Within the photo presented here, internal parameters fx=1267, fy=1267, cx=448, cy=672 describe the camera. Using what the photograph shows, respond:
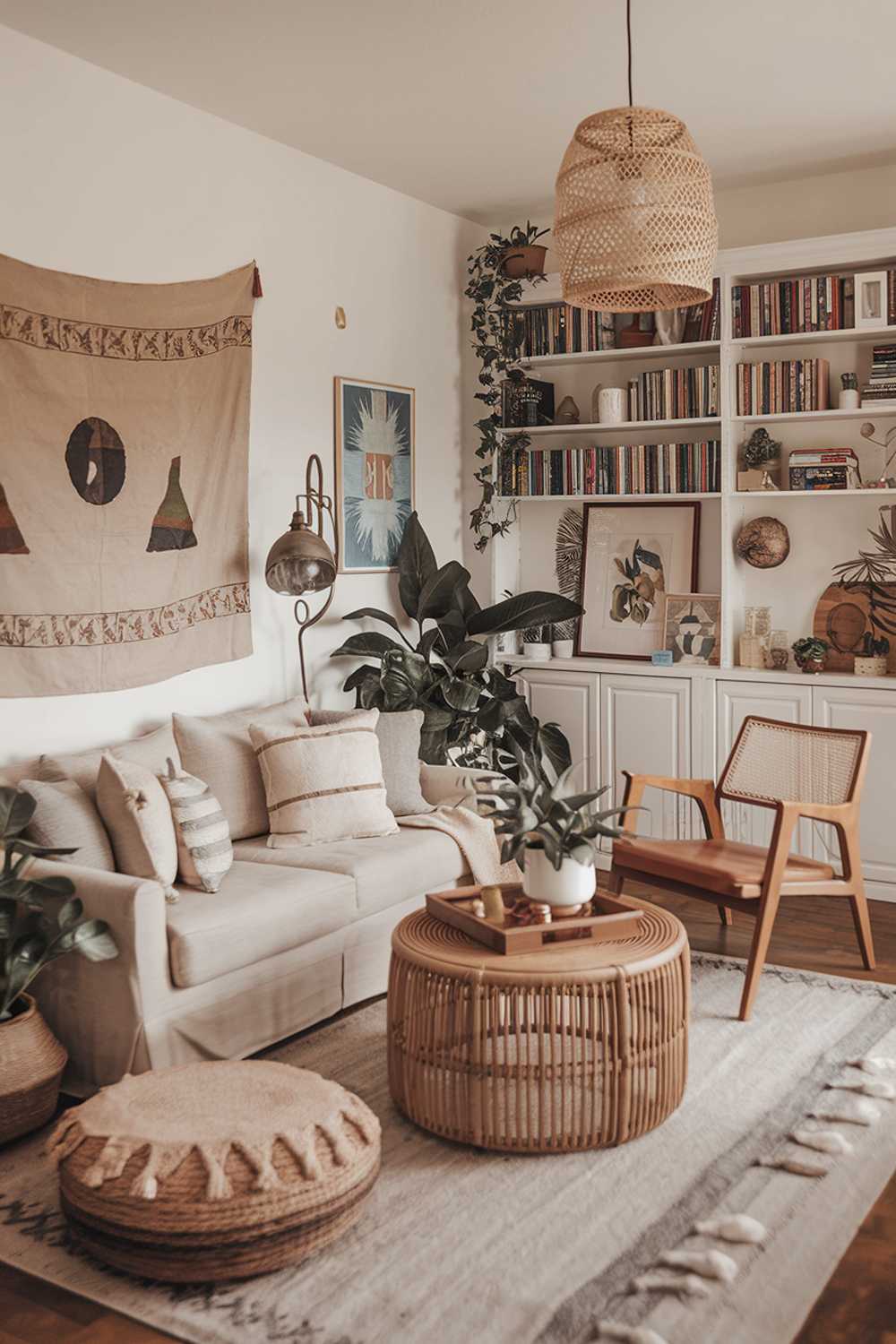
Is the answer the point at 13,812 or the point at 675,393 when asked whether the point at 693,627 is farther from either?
the point at 13,812

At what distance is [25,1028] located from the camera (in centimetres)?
297

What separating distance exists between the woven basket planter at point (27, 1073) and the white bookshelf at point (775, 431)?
3.09 metres

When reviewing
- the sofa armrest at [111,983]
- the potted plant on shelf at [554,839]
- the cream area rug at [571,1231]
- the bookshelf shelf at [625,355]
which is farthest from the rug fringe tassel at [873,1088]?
the bookshelf shelf at [625,355]

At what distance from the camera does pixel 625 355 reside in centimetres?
548

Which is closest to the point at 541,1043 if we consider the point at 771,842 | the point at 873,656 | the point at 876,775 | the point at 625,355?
the point at 771,842

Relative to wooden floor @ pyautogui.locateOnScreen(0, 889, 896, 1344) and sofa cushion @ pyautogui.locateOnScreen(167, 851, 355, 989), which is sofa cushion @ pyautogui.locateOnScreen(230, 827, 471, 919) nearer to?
sofa cushion @ pyautogui.locateOnScreen(167, 851, 355, 989)

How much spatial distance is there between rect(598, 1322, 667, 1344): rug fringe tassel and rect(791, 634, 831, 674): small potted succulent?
3271 millimetres

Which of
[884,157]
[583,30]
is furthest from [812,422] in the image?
[583,30]

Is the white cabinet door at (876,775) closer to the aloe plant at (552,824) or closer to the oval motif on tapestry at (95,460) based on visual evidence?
the aloe plant at (552,824)

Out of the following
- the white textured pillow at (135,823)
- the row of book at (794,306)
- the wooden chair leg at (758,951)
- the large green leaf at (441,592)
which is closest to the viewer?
the white textured pillow at (135,823)

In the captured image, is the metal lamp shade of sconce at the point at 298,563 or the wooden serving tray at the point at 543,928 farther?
the metal lamp shade of sconce at the point at 298,563

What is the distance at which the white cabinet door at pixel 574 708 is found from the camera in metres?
5.52

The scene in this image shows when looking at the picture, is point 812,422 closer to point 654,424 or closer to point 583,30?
point 654,424

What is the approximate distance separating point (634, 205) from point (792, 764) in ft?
6.87
